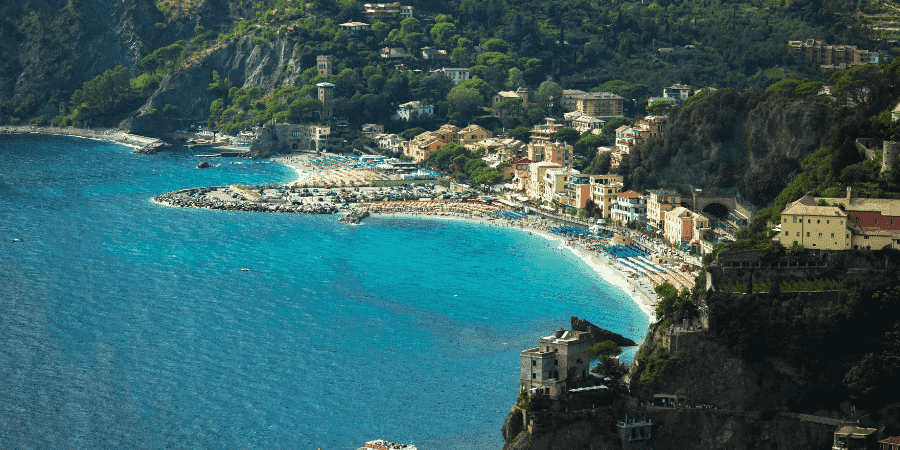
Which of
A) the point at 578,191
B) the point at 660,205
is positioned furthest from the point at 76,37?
the point at 660,205

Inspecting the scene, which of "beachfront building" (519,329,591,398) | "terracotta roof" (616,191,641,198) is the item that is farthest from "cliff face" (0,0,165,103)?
"beachfront building" (519,329,591,398)

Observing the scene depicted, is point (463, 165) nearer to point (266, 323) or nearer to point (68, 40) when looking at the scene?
point (266, 323)

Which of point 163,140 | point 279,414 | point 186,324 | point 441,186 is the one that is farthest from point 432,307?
point 163,140

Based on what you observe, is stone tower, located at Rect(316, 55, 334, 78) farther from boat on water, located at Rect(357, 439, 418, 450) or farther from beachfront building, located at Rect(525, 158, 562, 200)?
boat on water, located at Rect(357, 439, 418, 450)

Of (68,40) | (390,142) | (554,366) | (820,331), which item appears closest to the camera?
(554,366)

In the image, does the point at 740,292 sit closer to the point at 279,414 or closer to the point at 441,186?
the point at 279,414

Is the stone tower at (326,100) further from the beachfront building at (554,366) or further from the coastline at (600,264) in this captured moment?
the beachfront building at (554,366)

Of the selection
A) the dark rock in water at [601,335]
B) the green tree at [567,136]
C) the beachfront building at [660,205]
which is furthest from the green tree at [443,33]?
the dark rock in water at [601,335]
